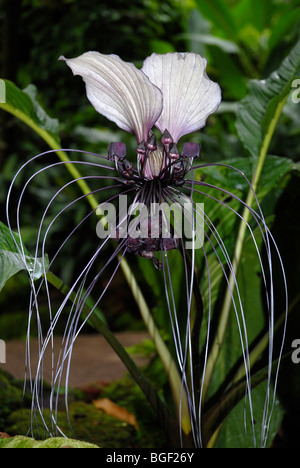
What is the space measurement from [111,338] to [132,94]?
0.31 metres

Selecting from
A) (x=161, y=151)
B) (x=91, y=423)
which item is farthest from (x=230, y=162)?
(x=91, y=423)

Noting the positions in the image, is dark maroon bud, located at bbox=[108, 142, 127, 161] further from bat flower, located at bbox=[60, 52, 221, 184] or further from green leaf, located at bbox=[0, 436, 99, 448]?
green leaf, located at bbox=[0, 436, 99, 448]

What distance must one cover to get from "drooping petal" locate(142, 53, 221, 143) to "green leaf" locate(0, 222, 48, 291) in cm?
22

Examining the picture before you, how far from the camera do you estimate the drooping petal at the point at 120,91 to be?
0.52 m

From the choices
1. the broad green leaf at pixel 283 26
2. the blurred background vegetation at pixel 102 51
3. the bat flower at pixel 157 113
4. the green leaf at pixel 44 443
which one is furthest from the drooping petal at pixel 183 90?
the broad green leaf at pixel 283 26

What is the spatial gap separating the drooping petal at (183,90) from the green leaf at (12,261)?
22 cm

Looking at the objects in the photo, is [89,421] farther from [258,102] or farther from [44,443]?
[258,102]

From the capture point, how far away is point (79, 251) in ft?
6.23

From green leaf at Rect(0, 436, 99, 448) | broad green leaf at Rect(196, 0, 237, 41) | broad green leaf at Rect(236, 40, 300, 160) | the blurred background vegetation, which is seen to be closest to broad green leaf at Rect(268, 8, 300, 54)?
the blurred background vegetation

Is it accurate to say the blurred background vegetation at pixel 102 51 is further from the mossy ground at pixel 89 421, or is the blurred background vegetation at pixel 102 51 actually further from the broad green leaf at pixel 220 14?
the mossy ground at pixel 89 421

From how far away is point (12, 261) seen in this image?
56 centimetres

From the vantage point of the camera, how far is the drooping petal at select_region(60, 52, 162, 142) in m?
0.52

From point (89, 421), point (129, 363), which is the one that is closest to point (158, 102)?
point (129, 363)
